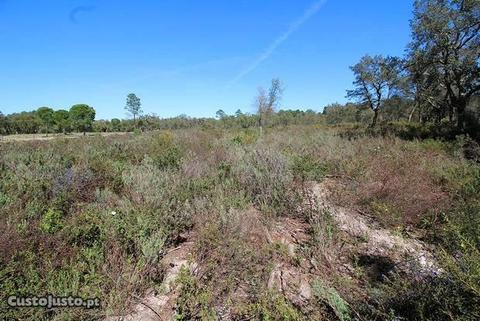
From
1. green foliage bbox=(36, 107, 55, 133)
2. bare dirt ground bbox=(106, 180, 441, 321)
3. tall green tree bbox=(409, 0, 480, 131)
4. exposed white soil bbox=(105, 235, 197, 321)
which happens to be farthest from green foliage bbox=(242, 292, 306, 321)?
green foliage bbox=(36, 107, 55, 133)

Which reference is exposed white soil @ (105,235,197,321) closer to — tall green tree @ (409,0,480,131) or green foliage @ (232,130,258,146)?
green foliage @ (232,130,258,146)

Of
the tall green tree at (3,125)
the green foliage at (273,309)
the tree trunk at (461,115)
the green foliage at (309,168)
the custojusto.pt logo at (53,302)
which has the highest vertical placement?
the tall green tree at (3,125)

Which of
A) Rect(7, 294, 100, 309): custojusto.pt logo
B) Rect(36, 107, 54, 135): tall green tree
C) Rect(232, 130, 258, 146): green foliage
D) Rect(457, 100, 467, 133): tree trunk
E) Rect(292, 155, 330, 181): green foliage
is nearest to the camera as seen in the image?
Rect(7, 294, 100, 309): custojusto.pt logo

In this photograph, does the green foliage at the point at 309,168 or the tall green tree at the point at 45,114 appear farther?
the tall green tree at the point at 45,114

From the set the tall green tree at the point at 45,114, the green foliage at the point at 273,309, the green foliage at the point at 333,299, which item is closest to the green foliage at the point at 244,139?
the green foliage at the point at 333,299

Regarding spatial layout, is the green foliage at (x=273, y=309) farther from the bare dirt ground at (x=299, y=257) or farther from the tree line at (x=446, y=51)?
the tree line at (x=446, y=51)

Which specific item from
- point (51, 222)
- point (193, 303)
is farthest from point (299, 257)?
point (51, 222)

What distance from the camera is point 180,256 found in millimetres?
3670

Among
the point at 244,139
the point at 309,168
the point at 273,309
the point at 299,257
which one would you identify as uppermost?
the point at 244,139

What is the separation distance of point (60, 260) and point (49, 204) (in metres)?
1.32

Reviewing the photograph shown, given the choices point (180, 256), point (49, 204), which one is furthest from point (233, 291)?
point (49, 204)

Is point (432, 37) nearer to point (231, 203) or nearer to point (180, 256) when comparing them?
point (231, 203)

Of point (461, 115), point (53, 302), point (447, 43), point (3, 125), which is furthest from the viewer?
point (3, 125)

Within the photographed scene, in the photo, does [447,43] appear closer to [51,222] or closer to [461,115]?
[461,115]
